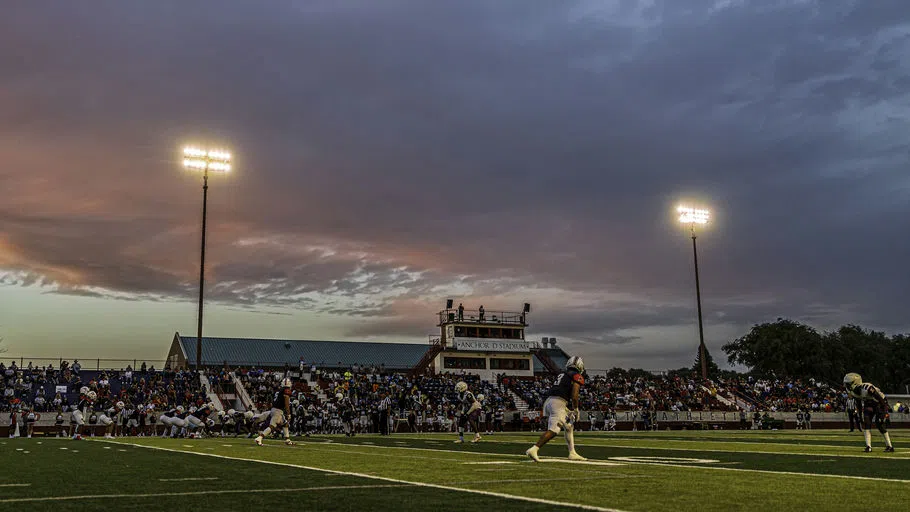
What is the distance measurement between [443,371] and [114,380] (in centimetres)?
2856

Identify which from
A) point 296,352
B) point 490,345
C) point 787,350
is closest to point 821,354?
point 787,350

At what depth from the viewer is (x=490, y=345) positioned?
69312 millimetres

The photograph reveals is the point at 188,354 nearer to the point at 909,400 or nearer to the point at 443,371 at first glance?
the point at 443,371

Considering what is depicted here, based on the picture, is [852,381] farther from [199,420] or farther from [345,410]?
[345,410]

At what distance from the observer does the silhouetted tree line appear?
94938mm

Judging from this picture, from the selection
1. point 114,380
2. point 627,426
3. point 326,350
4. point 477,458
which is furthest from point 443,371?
point 477,458

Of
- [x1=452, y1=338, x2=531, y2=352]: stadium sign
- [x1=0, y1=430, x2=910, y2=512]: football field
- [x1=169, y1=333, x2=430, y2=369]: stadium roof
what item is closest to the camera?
[x1=0, y1=430, x2=910, y2=512]: football field

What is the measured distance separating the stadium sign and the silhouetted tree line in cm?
3693

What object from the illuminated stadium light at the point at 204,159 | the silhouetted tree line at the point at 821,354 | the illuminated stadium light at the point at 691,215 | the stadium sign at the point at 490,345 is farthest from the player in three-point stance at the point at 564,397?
the silhouetted tree line at the point at 821,354

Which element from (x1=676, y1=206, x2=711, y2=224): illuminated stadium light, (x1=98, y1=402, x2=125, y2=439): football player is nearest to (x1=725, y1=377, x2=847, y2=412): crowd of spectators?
(x1=676, y1=206, x2=711, y2=224): illuminated stadium light

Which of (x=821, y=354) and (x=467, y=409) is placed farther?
(x=821, y=354)

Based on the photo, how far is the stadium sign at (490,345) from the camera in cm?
6856

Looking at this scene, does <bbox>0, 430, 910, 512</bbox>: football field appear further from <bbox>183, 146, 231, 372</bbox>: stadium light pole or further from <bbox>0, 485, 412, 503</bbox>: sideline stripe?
<bbox>183, 146, 231, 372</bbox>: stadium light pole

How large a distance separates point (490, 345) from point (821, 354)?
46.7 meters
